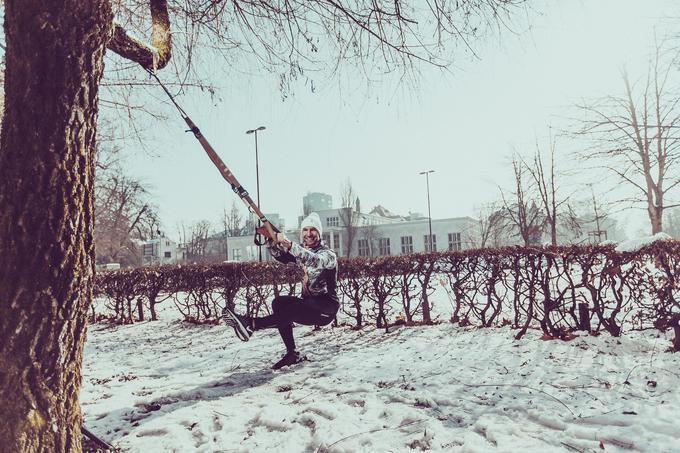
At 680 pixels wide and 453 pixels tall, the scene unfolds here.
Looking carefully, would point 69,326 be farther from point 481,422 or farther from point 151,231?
point 151,231

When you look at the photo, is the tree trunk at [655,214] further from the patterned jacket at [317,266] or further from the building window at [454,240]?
the building window at [454,240]

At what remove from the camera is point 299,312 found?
4.63 m

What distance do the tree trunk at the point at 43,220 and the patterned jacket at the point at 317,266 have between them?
2.53 meters

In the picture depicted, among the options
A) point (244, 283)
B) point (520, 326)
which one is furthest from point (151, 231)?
point (520, 326)

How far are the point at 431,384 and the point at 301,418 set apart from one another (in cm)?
129

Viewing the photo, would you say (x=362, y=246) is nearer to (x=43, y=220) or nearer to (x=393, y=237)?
(x=393, y=237)

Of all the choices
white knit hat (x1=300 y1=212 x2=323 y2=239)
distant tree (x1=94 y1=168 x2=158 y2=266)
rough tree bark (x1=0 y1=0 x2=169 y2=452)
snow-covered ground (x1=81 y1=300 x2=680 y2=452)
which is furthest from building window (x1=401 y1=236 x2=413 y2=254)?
rough tree bark (x1=0 y1=0 x2=169 y2=452)

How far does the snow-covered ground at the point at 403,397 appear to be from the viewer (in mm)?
2797

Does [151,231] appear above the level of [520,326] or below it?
above

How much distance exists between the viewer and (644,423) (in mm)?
2848

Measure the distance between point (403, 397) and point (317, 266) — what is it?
1.56 metres

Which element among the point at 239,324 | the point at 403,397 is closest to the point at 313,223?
the point at 239,324

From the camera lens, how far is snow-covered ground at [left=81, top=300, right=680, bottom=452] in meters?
2.80

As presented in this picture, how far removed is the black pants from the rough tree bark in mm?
2642
